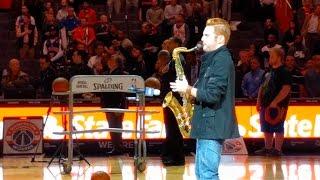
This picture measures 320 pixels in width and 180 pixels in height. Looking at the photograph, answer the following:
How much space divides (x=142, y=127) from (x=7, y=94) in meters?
5.00

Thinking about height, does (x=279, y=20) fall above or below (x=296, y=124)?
above

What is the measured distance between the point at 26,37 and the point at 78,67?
447 cm

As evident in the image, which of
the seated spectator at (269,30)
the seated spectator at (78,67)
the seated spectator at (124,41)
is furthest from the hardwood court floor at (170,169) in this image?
the seated spectator at (269,30)

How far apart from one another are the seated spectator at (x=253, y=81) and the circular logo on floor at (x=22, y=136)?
14.7ft

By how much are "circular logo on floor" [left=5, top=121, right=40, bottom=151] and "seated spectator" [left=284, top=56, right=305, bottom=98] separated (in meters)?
6.01

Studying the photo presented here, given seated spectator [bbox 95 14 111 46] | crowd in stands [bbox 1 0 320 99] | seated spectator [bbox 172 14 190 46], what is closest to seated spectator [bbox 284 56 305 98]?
crowd in stands [bbox 1 0 320 99]

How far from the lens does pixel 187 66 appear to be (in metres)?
14.9

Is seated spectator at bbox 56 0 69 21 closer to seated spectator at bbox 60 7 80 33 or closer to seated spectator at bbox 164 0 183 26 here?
seated spectator at bbox 60 7 80 33

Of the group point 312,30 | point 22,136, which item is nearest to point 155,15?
point 312,30

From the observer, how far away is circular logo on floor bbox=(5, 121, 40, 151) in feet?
54.5

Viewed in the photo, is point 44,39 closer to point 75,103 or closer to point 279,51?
point 75,103

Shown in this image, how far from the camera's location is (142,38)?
22.0 meters

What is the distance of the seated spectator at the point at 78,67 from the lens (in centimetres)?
1855

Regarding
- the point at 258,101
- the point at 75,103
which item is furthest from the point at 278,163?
the point at 75,103
